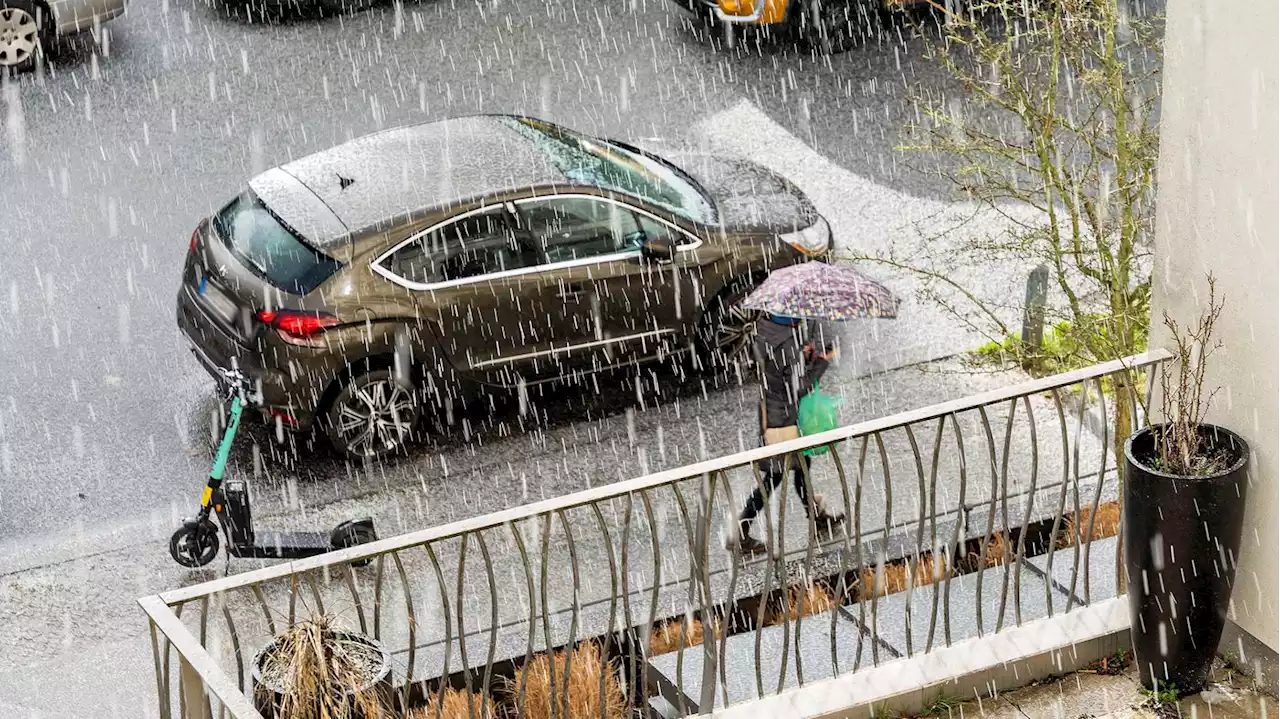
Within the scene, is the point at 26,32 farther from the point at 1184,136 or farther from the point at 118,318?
the point at 1184,136

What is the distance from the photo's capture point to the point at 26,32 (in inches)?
604

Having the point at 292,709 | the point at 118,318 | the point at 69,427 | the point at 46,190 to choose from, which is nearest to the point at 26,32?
the point at 46,190

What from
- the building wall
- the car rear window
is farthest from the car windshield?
the building wall

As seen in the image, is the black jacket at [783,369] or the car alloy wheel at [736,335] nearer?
the black jacket at [783,369]

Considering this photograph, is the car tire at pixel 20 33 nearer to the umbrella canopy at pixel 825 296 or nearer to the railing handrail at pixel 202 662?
the umbrella canopy at pixel 825 296

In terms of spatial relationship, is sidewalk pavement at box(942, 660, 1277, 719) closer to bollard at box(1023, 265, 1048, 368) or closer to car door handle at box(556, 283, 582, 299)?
bollard at box(1023, 265, 1048, 368)

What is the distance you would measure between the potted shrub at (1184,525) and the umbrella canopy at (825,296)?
183 cm

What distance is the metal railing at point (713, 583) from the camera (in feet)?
20.0

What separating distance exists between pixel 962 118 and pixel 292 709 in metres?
10.4

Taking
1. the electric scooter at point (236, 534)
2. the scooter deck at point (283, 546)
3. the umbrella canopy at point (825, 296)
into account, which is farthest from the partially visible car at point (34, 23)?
the umbrella canopy at point (825, 296)

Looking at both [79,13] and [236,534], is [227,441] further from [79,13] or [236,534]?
[79,13]

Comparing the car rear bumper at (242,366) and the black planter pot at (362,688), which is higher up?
the black planter pot at (362,688)

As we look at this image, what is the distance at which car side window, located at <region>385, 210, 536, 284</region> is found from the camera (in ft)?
33.9

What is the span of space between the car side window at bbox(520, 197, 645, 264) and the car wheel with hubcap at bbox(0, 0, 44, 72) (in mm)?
7022
